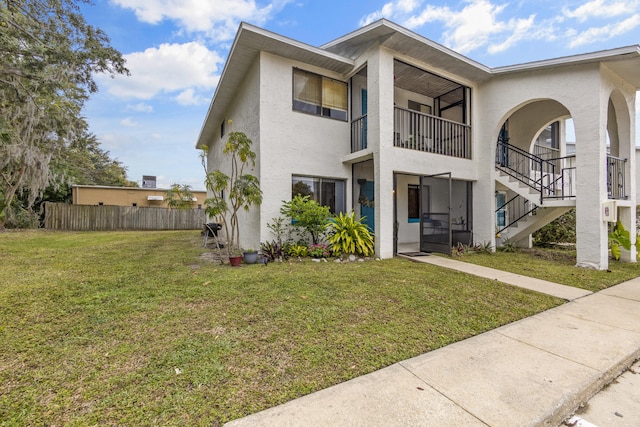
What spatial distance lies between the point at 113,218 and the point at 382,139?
18.7 m

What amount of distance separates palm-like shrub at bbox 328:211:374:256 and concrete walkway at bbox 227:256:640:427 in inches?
166

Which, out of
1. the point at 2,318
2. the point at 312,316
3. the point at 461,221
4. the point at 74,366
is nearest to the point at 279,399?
the point at 312,316

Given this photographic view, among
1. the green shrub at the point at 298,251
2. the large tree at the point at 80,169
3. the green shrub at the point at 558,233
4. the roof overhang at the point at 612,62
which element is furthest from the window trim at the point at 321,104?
the large tree at the point at 80,169

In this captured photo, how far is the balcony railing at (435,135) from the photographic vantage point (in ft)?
28.9

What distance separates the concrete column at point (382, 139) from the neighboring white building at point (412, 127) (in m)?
0.03

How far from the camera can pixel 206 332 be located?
3061 millimetres

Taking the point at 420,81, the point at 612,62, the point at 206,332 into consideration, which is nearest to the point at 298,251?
the point at 206,332

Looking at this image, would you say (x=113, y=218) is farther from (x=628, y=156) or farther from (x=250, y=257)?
(x=628, y=156)

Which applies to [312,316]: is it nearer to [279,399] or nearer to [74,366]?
[279,399]

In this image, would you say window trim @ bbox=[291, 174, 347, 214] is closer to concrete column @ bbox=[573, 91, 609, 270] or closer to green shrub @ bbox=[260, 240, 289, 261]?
green shrub @ bbox=[260, 240, 289, 261]

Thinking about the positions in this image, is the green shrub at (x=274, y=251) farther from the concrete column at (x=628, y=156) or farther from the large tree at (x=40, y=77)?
the concrete column at (x=628, y=156)

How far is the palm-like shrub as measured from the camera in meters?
7.33

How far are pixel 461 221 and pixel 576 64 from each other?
204 inches

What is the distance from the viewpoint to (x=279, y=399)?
2025mm
